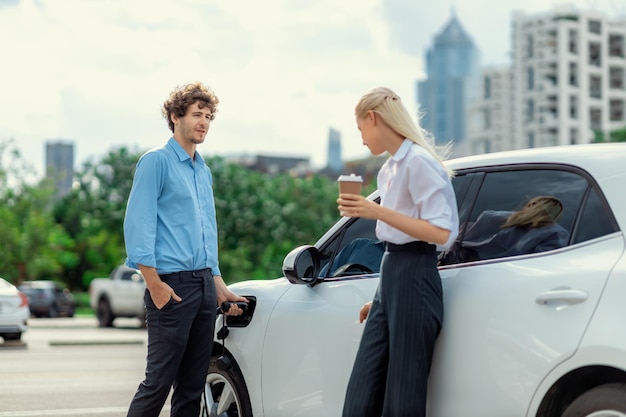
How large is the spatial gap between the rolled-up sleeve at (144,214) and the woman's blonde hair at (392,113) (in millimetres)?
1290

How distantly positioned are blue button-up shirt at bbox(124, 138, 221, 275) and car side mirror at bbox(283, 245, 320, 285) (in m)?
0.43

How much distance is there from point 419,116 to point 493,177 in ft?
1.38

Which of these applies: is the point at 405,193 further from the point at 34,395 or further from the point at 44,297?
the point at 44,297

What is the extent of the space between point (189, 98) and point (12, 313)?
1669 cm

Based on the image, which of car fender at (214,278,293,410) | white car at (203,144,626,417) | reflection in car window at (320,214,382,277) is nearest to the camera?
white car at (203,144,626,417)

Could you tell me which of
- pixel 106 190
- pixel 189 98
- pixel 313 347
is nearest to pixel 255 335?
pixel 313 347

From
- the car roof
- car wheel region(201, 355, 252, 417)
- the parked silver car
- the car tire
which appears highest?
the car roof

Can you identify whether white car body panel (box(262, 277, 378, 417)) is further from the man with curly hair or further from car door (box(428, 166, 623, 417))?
car door (box(428, 166, 623, 417))

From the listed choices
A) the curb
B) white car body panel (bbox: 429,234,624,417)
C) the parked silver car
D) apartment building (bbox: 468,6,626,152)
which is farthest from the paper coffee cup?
apartment building (bbox: 468,6,626,152)

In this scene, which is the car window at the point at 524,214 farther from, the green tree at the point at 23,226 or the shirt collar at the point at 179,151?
the green tree at the point at 23,226

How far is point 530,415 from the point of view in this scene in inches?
173

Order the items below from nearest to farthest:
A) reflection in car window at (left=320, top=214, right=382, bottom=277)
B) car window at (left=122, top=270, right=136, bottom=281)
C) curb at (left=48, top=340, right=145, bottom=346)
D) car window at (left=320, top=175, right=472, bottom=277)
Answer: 1. car window at (left=320, top=175, right=472, bottom=277)
2. reflection in car window at (left=320, top=214, right=382, bottom=277)
3. curb at (left=48, top=340, right=145, bottom=346)
4. car window at (left=122, top=270, right=136, bottom=281)

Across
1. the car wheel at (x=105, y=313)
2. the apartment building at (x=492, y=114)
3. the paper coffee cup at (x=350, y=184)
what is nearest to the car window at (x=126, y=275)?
the car wheel at (x=105, y=313)

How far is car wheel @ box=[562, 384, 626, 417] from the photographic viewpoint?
13.7 feet
